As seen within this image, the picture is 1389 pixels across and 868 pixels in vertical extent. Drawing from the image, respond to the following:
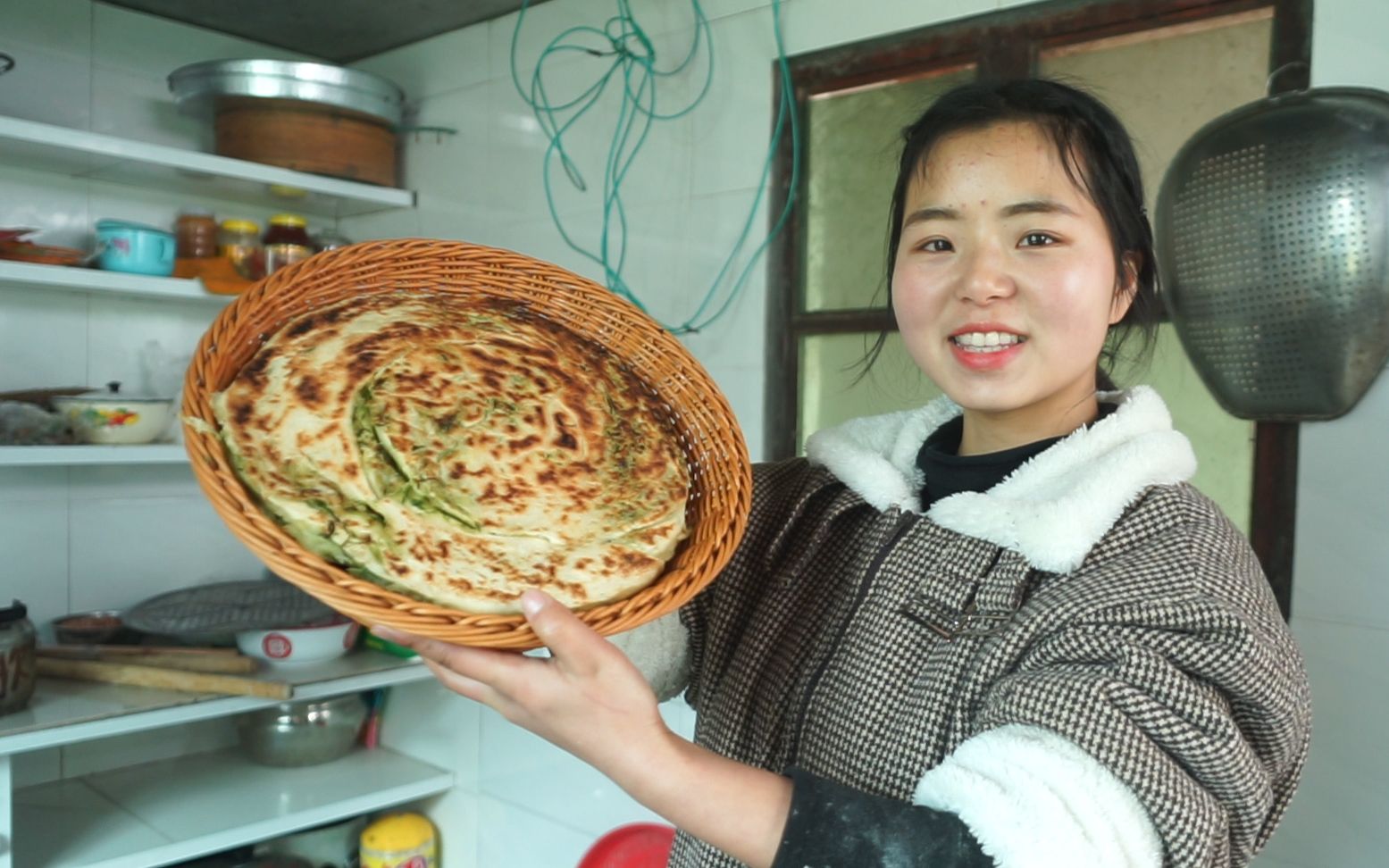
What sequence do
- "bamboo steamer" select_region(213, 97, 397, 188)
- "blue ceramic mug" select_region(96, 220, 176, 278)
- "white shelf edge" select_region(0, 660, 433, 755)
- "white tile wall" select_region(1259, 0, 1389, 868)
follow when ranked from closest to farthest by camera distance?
1. "white tile wall" select_region(1259, 0, 1389, 868)
2. "white shelf edge" select_region(0, 660, 433, 755)
3. "blue ceramic mug" select_region(96, 220, 176, 278)
4. "bamboo steamer" select_region(213, 97, 397, 188)

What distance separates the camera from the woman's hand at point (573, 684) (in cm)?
75

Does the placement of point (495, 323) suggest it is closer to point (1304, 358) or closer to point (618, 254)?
point (1304, 358)

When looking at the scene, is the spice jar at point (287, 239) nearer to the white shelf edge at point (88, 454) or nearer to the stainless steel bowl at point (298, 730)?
the white shelf edge at point (88, 454)

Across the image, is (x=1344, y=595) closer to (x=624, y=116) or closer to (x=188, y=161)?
(x=624, y=116)

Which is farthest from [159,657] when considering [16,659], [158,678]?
[16,659]

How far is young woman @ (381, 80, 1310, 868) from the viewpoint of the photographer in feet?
2.39

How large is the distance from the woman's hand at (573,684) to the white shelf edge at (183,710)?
62.0 inches

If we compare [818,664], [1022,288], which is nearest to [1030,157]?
[1022,288]

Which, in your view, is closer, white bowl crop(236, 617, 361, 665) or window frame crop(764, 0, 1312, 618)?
window frame crop(764, 0, 1312, 618)

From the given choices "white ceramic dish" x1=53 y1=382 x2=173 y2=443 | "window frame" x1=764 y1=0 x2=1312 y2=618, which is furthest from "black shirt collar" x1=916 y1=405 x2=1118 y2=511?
"white ceramic dish" x1=53 y1=382 x2=173 y2=443

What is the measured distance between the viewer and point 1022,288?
0.92 meters

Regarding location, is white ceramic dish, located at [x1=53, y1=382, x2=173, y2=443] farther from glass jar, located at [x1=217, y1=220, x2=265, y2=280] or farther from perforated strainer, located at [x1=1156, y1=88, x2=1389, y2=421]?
perforated strainer, located at [x1=1156, y1=88, x2=1389, y2=421]

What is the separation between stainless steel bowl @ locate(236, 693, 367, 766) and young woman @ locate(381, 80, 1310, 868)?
172cm

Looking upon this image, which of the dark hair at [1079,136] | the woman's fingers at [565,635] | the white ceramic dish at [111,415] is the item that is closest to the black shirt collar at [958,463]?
the dark hair at [1079,136]
